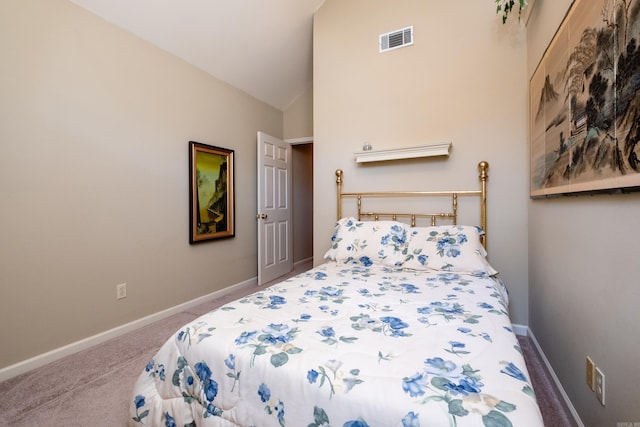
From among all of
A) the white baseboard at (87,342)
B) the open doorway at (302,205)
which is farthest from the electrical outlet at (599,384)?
the open doorway at (302,205)

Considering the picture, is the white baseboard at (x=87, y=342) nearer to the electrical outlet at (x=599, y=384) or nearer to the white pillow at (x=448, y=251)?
the white pillow at (x=448, y=251)

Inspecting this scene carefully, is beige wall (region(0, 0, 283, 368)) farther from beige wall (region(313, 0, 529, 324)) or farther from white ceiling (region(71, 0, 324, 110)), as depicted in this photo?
beige wall (region(313, 0, 529, 324))

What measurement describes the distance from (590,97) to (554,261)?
37.3 inches

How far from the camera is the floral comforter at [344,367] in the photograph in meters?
0.70

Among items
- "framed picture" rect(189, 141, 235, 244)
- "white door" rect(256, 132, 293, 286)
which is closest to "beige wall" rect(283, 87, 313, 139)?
"white door" rect(256, 132, 293, 286)

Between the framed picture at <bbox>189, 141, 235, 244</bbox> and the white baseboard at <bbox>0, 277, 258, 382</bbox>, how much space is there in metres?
0.69

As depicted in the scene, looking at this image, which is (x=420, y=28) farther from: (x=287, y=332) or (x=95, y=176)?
(x=95, y=176)

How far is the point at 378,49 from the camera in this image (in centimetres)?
280

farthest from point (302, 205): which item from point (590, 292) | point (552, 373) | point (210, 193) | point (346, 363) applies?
point (346, 363)

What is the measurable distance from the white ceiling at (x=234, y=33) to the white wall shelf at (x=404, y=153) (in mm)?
1754

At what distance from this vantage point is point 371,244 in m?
2.31

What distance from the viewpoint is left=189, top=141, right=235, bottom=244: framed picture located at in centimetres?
297

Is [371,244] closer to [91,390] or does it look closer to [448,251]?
[448,251]

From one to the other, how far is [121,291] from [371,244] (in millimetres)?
2163
